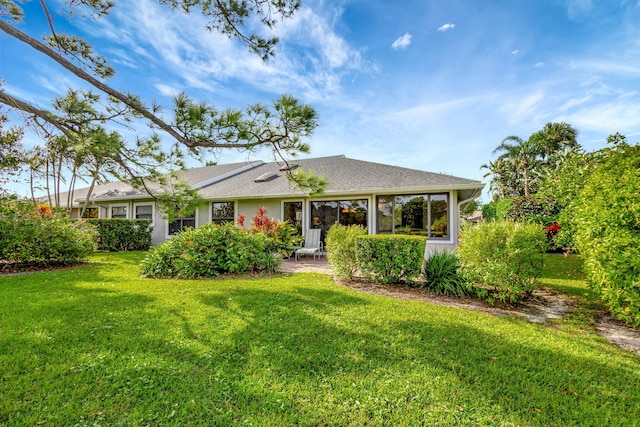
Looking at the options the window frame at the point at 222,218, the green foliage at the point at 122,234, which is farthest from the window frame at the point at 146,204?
the window frame at the point at 222,218

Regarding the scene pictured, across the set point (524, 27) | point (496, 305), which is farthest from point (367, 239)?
Result: point (524, 27)

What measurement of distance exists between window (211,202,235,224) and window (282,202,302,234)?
2.68 metres

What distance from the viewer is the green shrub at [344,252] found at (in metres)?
6.91

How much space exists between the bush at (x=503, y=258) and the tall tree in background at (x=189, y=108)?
3.81 metres

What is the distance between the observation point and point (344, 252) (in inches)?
274

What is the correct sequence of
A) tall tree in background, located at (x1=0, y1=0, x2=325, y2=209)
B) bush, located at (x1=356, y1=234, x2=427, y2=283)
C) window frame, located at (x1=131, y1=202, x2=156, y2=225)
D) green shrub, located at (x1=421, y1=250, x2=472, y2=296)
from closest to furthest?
tall tree in background, located at (x1=0, y1=0, x2=325, y2=209) < green shrub, located at (x1=421, y1=250, x2=472, y2=296) < bush, located at (x1=356, y1=234, x2=427, y2=283) < window frame, located at (x1=131, y1=202, x2=156, y2=225)

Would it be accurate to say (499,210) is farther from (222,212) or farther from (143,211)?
(143,211)

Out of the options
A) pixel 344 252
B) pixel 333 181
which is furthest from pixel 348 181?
pixel 344 252

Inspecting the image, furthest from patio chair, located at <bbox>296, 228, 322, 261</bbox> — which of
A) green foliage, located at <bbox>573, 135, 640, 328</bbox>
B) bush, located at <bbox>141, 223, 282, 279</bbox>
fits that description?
green foliage, located at <bbox>573, 135, 640, 328</bbox>

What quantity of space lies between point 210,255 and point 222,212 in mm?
6683

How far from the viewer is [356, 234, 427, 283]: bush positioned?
20.5ft

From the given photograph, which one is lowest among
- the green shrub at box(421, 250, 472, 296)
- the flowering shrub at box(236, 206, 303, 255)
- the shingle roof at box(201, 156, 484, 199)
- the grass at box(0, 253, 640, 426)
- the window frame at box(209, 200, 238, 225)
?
the grass at box(0, 253, 640, 426)

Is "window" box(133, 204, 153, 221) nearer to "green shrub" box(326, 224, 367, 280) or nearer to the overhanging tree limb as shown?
the overhanging tree limb

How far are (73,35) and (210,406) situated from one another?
6245 mm
